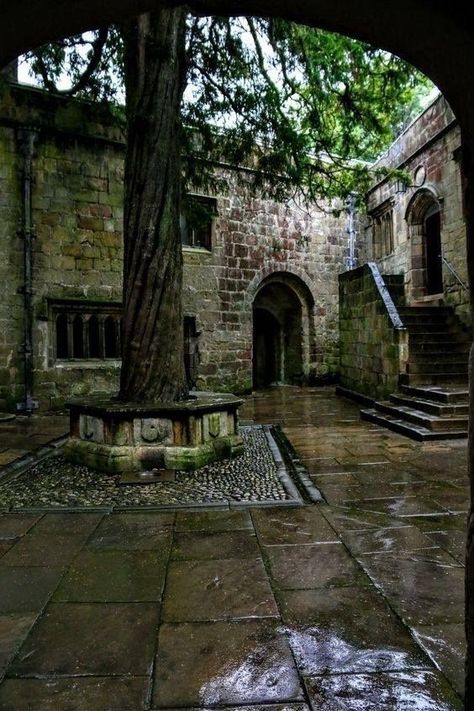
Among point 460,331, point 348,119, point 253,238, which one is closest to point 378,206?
point 253,238

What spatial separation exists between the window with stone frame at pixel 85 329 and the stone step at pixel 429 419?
5482 mm

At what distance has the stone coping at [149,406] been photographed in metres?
4.81

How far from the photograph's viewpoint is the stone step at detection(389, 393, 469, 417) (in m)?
6.57

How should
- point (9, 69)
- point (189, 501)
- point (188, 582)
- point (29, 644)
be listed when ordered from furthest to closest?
point (9, 69)
point (189, 501)
point (188, 582)
point (29, 644)

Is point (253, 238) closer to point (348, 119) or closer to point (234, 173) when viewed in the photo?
point (234, 173)

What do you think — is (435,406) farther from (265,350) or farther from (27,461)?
(265,350)

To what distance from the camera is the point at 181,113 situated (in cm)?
717

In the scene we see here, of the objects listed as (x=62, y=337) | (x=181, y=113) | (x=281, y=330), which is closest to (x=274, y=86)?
(x=181, y=113)

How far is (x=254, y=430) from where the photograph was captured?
7066 millimetres

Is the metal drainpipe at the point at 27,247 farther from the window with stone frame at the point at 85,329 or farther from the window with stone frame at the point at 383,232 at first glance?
the window with stone frame at the point at 383,232

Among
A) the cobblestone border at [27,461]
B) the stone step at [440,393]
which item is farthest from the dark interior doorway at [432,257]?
the cobblestone border at [27,461]

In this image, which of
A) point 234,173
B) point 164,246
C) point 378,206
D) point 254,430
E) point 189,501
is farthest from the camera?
point 378,206

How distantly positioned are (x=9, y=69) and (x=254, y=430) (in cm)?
767

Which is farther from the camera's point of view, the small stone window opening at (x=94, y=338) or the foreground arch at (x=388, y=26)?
the small stone window opening at (x=94, y=338)
